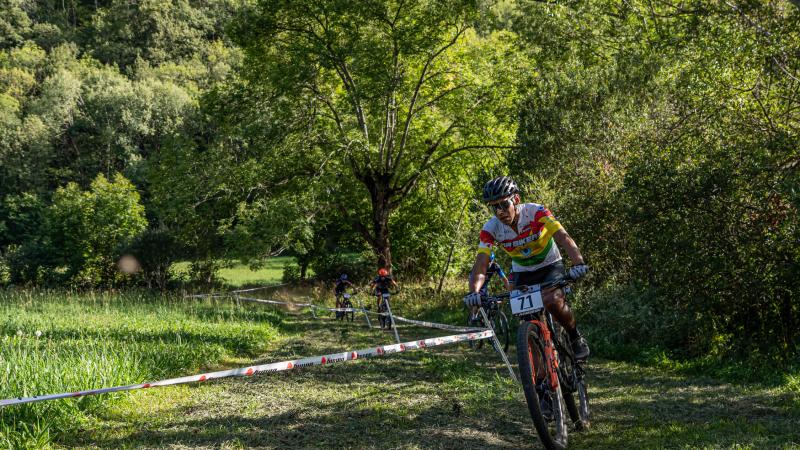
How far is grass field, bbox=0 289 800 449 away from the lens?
18.8 ft

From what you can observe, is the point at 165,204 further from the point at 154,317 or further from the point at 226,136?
the point at 154,317

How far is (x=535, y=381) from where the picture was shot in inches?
201

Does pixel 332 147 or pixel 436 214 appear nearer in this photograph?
pixel 332 147


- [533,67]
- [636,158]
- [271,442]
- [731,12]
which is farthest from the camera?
[533,67]

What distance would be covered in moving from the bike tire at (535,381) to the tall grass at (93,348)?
420cm

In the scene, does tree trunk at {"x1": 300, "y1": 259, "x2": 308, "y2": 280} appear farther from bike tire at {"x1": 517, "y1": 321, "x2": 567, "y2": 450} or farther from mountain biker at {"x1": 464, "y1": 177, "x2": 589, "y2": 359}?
bike tire at {"x1": 517, "y1": 321, "x2": 567, "y2": 450}

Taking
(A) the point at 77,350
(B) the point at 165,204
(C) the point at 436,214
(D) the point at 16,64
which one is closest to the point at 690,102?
(A) the point at 77,350

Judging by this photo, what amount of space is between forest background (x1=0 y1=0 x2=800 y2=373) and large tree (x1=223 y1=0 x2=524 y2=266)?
0.27 ft

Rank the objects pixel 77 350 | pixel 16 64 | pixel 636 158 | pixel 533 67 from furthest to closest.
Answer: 1. pixel 16 64
2. pixel 533 67
3. pixel 636 158
4. pixel 77 350

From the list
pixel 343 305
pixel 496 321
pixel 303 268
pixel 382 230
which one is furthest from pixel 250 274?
pixel 496 321

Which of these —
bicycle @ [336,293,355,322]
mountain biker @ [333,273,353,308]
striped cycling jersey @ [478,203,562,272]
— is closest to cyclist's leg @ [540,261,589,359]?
striped cycling jersey @ [478,203,562,272]

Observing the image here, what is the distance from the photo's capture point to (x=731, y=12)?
9898 millimetres

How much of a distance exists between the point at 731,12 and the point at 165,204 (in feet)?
63.1

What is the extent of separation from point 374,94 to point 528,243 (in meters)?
15.3
